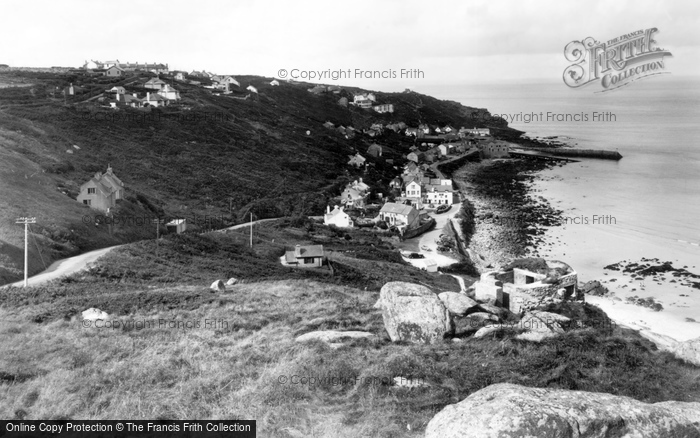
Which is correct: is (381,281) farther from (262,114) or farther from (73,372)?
(262,114)

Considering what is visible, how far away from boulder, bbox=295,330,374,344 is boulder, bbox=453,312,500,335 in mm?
2540

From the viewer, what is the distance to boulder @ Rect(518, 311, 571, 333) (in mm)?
14486

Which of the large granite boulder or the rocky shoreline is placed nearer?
the large granite boulder

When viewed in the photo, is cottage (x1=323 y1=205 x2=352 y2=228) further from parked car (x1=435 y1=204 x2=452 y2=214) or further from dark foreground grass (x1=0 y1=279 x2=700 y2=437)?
dark foreground grass (x1=0 y1=279 x2=700 y2=437)

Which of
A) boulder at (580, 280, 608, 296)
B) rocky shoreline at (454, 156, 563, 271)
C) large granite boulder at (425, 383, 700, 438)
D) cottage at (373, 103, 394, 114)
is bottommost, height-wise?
boulder at (580, 280, 608, 296)

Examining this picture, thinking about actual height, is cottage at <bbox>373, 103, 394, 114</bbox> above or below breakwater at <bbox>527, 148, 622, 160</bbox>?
above

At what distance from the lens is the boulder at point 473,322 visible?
13.8m

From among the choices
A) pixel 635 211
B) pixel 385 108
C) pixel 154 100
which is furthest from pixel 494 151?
pixel 154 100

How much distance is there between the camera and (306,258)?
3192 cm

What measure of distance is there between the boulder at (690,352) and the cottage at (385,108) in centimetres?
12969

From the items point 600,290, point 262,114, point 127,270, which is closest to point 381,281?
point 127,270

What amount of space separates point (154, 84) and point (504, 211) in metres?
62.3

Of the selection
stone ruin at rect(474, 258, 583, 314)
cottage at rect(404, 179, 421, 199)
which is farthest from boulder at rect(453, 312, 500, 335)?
cottage at rect(404, 179, 421, 199)

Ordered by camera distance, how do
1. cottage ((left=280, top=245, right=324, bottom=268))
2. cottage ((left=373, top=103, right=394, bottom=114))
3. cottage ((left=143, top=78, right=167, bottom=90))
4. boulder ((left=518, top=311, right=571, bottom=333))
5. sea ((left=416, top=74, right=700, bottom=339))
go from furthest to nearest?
cottage ((left=373, top=103, right=394, bottom=114)) → cottage ((left=143, top=78, right=167, bottom=90)) → sea ((left=416, top=74, right=700, bottom=339)) → cottage ((left=280, top=245, right=324, bottom=268)) → boulder ((left=518, top=311, right=571, bottom=333))
